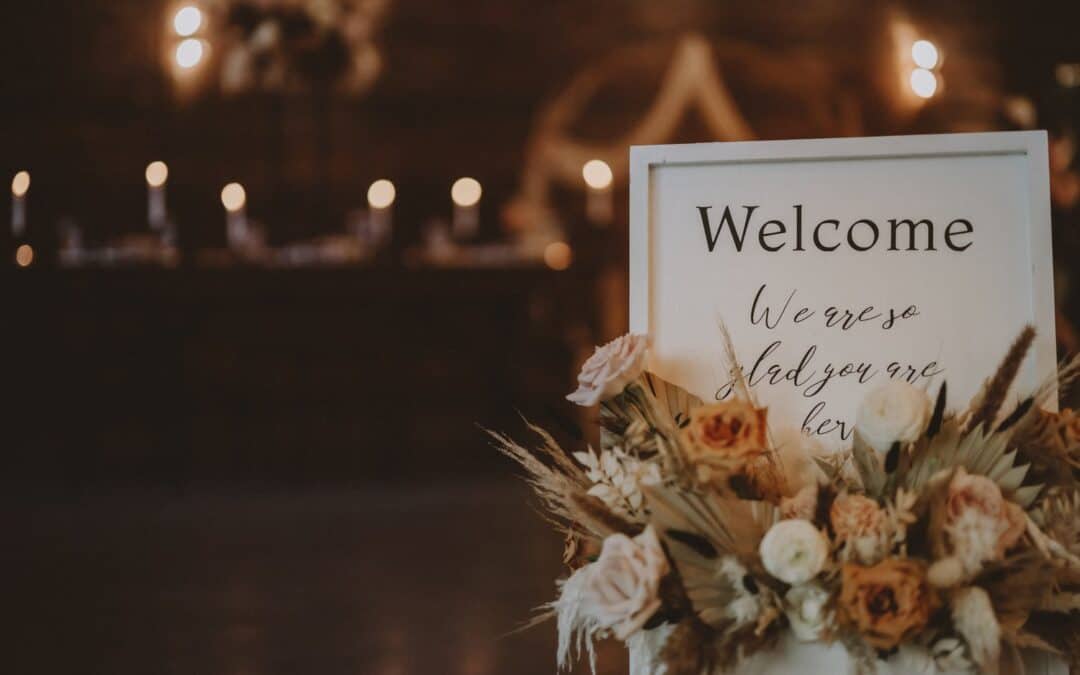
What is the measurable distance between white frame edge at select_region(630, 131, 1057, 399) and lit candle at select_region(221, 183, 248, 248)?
6081 millimetres

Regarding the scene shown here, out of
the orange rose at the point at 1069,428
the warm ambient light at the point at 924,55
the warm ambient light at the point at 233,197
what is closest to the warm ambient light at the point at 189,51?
the warm ambient light at the point at 233,197

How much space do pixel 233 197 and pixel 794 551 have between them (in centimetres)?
672

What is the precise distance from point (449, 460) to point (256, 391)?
1076mm

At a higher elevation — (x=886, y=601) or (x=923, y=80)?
(x=923, y=80)

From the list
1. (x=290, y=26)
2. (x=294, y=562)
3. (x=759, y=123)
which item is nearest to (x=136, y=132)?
(x=290, y=26)

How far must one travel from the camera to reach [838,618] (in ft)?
3.05

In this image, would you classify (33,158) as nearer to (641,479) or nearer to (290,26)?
(290,26)

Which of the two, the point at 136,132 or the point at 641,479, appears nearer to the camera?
the point at 641,479

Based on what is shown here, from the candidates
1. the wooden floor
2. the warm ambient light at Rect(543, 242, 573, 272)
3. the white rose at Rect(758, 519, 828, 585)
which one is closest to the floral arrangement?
the white rose at Rect(758, 519, 828, 585)

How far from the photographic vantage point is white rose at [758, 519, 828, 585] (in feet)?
3.04

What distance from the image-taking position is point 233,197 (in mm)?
7121

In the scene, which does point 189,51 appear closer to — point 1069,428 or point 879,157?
point 879,157

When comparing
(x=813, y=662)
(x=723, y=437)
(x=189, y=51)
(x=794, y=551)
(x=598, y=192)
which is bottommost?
(x=813, y=662)

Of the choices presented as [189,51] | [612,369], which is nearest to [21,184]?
[189,51]
